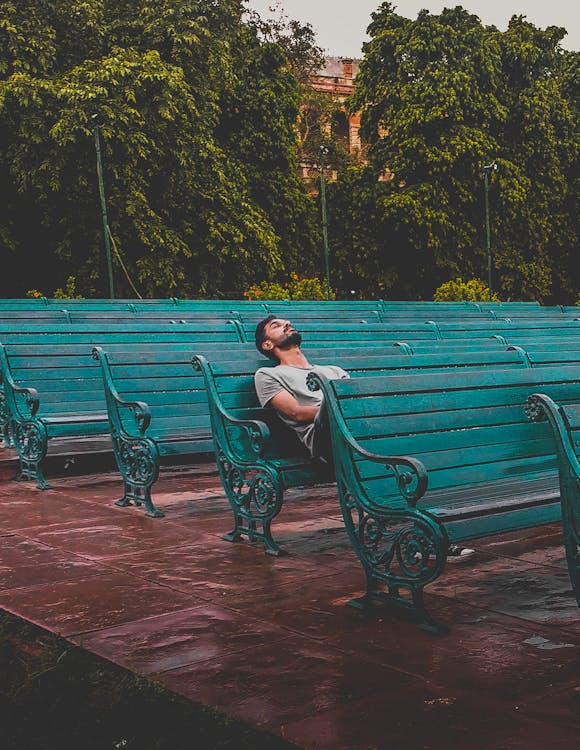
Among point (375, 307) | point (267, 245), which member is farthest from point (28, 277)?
point (375, 307)

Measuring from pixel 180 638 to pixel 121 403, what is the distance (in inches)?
109

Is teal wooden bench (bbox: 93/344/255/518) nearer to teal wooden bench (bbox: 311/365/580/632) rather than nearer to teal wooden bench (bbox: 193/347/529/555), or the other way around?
teal wooden bench (bbox: 193/347/529/555)

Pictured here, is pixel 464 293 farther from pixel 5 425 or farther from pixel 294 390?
pixel 294 390

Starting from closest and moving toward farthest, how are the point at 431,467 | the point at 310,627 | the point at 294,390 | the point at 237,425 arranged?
1. the point at 310,627
2. the point at 431,467
3. the point at 237,425
4. the point at 294,390

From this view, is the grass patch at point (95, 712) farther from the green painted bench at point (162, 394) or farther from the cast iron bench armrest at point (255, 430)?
the green painted bench at point (162, 394)

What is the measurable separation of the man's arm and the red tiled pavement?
62 centimetres

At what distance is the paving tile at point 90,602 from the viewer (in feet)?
13.4

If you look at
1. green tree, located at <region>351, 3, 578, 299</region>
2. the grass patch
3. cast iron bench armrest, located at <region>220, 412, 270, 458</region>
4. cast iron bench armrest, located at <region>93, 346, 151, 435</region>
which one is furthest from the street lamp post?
the grass patch

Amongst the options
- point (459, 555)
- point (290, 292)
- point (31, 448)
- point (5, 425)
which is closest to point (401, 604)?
point (459, 555)

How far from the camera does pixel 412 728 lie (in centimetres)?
297

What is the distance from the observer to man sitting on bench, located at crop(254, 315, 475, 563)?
17.8ft

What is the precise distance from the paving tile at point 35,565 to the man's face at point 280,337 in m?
1.64

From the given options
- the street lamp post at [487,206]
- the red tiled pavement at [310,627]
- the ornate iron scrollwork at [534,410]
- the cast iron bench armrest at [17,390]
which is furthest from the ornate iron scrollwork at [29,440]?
the street lamp post at [487,206]

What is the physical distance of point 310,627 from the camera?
3982 mm
